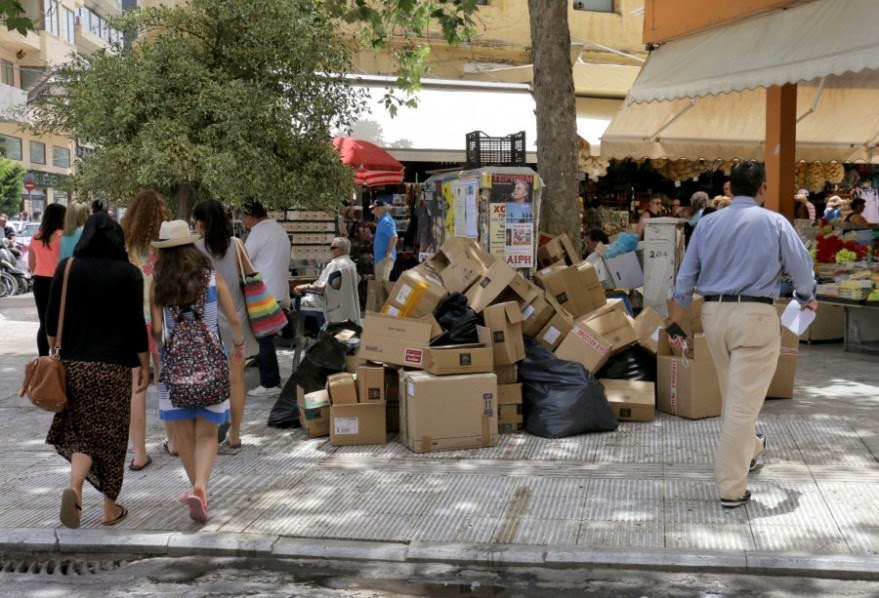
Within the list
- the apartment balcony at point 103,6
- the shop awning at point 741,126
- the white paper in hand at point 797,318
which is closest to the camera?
the white paper in hand at point 797,318

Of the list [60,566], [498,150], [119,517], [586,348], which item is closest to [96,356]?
[119,517]

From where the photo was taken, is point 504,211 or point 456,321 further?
point 504,211

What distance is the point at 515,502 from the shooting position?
5859 millimetres

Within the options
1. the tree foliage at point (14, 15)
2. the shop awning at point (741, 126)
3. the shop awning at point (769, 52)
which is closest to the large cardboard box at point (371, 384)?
the tree foliage at point (14, 15)

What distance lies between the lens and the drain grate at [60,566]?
16.6ft

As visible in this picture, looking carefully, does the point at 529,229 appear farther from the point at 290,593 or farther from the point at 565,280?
the point at 290,593

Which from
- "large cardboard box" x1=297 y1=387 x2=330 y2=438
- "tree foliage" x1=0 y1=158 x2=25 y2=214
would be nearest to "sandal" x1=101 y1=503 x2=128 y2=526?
"large cardboard box" x1=297 y1=387 x2=330 y2=438

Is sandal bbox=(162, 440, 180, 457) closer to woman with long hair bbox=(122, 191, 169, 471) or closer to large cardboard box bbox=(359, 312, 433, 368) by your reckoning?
woman with long hair bbox=(122, 191, 169, 471)

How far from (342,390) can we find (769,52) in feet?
20.2

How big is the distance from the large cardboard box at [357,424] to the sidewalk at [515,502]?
10 cm

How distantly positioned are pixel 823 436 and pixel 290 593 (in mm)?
4243

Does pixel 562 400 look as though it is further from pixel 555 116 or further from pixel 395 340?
pixel 555 116

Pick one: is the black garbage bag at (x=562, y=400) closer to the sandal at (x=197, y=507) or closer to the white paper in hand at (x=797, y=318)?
the white paper in hand at (x=797, y=318)

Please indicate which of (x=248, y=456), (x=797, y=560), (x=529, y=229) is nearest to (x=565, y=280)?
(x=529, y=229)
